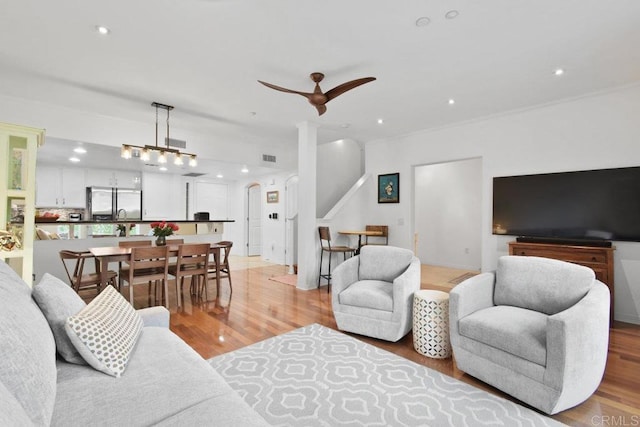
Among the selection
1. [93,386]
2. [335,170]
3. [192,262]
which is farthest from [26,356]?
[335,170]

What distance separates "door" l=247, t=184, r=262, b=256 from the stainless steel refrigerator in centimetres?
289

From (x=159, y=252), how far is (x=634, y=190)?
224 inches

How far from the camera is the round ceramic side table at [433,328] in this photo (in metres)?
2.65

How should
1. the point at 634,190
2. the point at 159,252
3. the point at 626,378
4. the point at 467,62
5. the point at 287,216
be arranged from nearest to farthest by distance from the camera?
the point at 626,378
the point at 467,62
the point at 634,190
the point at 159,252
the point at 287,216

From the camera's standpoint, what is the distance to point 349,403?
2.01m

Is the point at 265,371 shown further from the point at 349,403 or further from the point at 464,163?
the point at 464,163

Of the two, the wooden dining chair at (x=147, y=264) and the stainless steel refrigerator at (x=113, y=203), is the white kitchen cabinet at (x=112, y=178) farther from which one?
the wooden dining chair at (x=147, y=264)

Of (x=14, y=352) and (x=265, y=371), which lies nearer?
(x=14, y=352)

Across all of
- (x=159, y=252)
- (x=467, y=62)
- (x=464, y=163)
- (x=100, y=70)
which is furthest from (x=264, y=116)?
(x=464, y=163)

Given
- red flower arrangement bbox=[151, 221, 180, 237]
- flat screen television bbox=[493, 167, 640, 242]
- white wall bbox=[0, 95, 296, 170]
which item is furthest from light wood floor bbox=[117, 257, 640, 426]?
white wall bbox=[0, 95, 296, 170]

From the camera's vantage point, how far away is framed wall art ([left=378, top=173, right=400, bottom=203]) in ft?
19.3

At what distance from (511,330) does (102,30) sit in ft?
12.5

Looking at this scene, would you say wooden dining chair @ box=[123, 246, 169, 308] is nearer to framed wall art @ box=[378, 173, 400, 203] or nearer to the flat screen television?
framed wall art @ box=[378, 173, 400, 203]

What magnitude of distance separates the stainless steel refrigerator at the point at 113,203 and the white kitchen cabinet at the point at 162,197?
19cm
